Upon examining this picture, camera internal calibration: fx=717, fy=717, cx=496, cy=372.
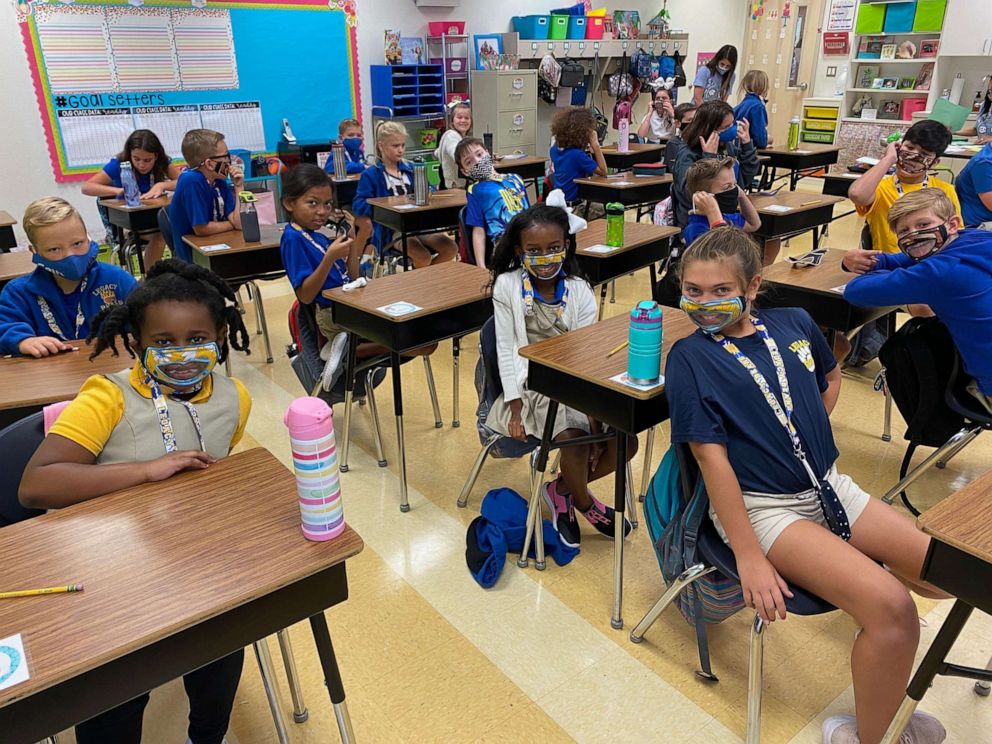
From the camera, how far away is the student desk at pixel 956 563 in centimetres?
121

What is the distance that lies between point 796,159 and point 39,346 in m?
6.16

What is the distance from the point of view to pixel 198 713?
155cm

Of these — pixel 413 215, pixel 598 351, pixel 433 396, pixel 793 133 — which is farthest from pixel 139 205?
pixel 793 133

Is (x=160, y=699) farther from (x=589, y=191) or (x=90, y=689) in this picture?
(x=589, y=191)

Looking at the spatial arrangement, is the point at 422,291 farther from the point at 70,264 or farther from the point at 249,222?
the point at 249,222

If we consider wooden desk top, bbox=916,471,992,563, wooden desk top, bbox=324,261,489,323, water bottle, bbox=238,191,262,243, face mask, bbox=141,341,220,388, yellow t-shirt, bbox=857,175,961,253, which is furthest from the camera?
water bottle, bbox=238,191,262,243

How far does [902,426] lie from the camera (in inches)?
129

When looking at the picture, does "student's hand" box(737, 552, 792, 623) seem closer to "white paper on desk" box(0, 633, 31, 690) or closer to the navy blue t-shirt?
the navy blue t-shirt

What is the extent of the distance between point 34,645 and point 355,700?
1011mm

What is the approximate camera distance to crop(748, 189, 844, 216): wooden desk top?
13.6 feet

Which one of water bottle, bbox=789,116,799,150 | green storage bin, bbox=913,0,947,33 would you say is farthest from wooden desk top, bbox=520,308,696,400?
green storage bin, bbox=913,0,947,33

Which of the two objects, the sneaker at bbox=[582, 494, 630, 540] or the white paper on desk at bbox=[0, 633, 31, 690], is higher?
the white paper on desk at bbox=[0, 633, 31, 690]

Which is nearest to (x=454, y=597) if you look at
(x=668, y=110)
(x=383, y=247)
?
(x=383, y=247)

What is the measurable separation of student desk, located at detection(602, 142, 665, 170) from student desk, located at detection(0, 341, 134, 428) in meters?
5.08
